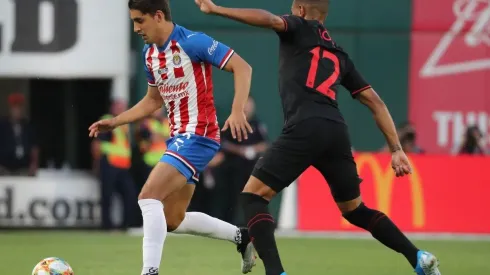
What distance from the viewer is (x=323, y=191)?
14875 millimetres

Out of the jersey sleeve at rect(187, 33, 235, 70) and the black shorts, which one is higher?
the jersey sleeve at rect(187, 33, 235, 70)

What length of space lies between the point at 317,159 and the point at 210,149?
83 cm

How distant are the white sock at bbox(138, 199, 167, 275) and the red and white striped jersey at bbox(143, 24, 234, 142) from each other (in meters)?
0.68

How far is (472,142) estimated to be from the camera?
1616 cm

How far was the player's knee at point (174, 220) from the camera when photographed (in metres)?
8.16

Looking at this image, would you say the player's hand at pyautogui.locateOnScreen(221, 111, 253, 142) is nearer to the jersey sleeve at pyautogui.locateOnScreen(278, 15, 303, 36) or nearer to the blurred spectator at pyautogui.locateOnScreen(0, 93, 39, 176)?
the jersey sleeve at pyautogui.locateOnScreen(278, 15, 303, 36)

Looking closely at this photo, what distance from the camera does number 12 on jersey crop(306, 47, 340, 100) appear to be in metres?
7.59

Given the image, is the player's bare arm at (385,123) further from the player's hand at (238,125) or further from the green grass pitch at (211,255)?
the green grass pitch at (211,255)

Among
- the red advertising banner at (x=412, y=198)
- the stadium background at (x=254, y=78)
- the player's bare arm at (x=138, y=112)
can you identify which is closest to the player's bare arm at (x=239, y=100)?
the player's bare arm at (x=138, y=112)

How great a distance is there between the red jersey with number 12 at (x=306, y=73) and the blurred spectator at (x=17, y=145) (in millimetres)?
9029

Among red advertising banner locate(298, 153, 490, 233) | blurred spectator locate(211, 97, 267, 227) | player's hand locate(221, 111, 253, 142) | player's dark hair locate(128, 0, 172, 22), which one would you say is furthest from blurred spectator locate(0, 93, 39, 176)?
player's hand locate(221, 111, 253, 142)

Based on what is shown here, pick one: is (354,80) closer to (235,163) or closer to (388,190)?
(388,190)

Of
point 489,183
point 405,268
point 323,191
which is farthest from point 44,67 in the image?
point 405,268

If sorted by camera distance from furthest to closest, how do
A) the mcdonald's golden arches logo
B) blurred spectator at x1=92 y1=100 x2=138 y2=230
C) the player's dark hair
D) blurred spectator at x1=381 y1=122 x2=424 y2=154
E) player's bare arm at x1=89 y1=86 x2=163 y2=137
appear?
blurred spectator at x1=92 y1=100 x2=138 y2=230 < blurred spectator at x1=381 y1=122 x2=424 y2=154 < the mcdonald's golden arches logo < player's bare arm at x1=89 y1=86 x2=163 y2=137 < the player's dark hair
